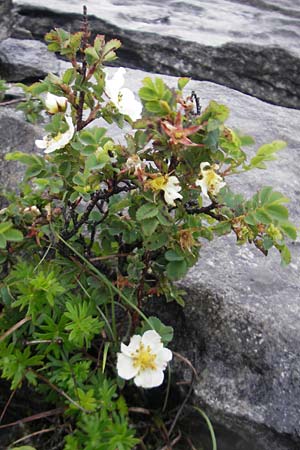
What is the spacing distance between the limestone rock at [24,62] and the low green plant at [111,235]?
145cm

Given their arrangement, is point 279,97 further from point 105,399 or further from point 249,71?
point 105,399

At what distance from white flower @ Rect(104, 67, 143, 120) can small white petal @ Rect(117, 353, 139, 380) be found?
0.66 metres

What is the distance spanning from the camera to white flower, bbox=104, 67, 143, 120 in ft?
6.10

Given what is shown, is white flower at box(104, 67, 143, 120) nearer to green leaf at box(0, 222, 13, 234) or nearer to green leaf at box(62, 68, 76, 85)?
green leaf at box(62, 68, 76, 85)

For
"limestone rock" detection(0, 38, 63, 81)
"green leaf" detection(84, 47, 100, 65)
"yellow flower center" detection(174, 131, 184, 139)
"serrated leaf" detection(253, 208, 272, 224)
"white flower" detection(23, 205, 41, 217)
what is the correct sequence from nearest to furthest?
"yellow flower center" detection(174, 131, 184, 139) → "serrated leaf" detection(253, 208, 272, 224) → "green leaf" detection(84, 47, 100, 65) → "white flower" detection(23, 205, 41, 217) → "limestone rock" detection(0, 38, 63, 81)

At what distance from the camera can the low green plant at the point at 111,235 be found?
171 cm

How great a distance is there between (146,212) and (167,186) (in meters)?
0.09

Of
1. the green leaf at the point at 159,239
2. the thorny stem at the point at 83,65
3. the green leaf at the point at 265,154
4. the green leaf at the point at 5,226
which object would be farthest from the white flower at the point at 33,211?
the green leaf at the point at 265,154

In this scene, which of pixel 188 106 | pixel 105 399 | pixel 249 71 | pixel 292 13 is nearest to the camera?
pixel 188 106

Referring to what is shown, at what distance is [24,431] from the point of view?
2.00m

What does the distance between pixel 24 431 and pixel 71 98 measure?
0.99 metres

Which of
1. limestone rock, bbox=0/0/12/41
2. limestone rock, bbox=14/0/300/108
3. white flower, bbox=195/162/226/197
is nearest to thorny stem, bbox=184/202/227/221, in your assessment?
white flower, bbox=195/162/226/197

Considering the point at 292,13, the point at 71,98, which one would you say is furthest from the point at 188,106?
the point at 292,13

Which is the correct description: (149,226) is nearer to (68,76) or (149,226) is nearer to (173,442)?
(68,76)
